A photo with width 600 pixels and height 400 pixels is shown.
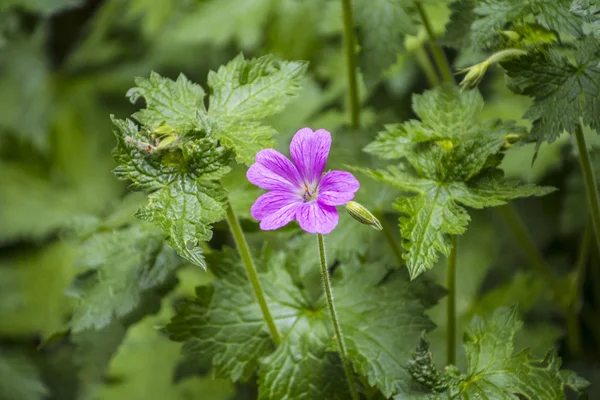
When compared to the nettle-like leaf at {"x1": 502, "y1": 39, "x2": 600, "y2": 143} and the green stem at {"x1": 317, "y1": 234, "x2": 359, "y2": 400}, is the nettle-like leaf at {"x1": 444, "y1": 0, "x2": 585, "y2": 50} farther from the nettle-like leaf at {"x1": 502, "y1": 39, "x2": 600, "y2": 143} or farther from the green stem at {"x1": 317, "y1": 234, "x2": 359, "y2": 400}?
the green stem at {"x1": 317, "y1": 234, "x2": 359, "y2": 400}

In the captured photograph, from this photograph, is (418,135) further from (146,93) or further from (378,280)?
(146,93)

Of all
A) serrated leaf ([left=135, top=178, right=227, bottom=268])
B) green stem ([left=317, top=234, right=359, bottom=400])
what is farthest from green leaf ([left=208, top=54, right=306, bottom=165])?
green stem ([left=317, top=234, right=359, bottom=400])

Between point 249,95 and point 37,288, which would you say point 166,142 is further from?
point 37,288

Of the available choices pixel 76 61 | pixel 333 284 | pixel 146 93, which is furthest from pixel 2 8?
Answer: pixel 333 284

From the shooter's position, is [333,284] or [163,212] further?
[333,284]

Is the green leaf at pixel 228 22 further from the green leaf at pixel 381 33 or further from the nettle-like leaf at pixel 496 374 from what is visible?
the nettle-like leaf at pixel 496 374

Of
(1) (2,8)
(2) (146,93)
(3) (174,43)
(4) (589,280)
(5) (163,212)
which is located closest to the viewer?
(5) (163,212)

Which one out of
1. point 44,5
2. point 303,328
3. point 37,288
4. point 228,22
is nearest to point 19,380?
point 37,288

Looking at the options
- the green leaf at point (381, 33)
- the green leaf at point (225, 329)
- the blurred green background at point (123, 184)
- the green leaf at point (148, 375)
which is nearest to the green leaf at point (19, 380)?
the blurred green background at point (123, 184)
